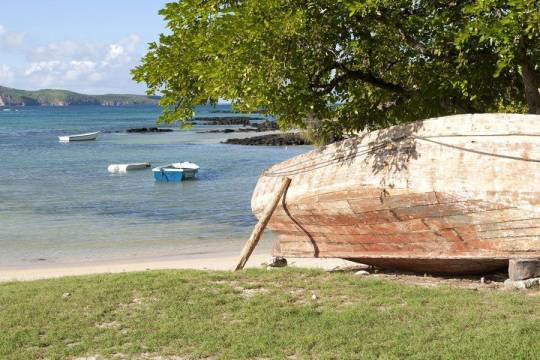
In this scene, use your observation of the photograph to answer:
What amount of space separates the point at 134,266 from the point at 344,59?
27.9ft

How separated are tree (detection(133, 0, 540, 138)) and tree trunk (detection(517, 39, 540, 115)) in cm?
3

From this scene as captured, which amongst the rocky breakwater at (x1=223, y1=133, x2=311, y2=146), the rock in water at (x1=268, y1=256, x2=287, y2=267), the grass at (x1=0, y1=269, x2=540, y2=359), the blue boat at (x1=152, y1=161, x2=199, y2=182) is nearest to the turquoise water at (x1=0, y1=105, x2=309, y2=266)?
the blue boat at (x1=152, y1=161, x2=199, y2=182)

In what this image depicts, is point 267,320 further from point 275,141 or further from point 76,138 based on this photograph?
point 76,138

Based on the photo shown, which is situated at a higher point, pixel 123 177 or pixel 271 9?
pixel 271 9

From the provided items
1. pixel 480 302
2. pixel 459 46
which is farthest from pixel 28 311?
pixel 459 46

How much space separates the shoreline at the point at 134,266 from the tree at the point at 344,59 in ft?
14.5

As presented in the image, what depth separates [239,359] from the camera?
743 cm

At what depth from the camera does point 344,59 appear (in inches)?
457

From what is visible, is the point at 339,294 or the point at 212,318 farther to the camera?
the point at 339,294

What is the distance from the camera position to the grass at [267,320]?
7.63 m

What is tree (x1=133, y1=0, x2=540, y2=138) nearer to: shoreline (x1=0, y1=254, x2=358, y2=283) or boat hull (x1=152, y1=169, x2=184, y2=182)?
shoreline (x1=0, y1=254, x2=358, y2=283)

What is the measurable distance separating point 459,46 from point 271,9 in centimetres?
275

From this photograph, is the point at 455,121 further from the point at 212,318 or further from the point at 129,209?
the point at 129,209

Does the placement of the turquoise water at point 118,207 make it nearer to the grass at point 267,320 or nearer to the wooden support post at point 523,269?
the grass at point 267,320
